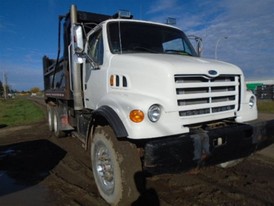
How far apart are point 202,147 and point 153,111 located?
0.82 m

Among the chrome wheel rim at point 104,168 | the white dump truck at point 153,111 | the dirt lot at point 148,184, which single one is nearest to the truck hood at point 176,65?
the white dump truck at point 153,111

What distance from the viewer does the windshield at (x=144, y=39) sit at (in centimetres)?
563

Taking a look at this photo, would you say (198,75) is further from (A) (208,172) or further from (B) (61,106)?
(B) (61,106)

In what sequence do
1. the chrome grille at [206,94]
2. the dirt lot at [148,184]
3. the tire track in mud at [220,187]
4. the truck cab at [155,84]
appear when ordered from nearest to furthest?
the truck cab at [155,84]
the chrome grille at [206,94]
the tire track in mud at [220,187]
the dirt lot at [148,184]

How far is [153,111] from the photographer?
14.0 ft

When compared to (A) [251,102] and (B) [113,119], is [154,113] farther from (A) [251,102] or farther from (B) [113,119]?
(A) [251,102]

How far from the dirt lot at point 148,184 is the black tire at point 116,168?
0.29 meters

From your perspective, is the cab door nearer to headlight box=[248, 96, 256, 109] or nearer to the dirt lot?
the dirt lot

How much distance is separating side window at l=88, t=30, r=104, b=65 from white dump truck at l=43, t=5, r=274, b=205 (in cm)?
2

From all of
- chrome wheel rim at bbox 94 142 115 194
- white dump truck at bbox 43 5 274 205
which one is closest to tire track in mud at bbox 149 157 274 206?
white dump truck at bbox 43 5 274 205

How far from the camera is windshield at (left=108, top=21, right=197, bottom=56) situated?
563cm

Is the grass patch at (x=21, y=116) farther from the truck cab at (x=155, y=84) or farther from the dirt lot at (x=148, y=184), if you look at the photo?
the truck cab at (x=155, y=84)

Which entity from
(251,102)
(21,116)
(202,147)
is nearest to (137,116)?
(202,147)

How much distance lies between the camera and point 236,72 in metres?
5.12
